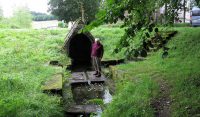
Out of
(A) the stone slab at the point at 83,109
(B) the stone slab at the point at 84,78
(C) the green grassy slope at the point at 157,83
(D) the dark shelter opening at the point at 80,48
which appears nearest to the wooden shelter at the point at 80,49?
(D) the dark shelter opening at the point at 80,48

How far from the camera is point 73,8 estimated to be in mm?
32219

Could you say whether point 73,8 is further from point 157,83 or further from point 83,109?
point 83,109

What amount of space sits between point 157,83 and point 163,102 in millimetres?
1417

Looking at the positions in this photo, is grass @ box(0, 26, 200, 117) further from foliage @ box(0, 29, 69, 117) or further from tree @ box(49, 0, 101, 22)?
tree @ box(49, 0, 101, 22)

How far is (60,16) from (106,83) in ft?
71.8

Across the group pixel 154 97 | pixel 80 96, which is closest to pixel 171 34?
pixel 80 96

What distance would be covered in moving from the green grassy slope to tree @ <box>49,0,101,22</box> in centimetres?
1873

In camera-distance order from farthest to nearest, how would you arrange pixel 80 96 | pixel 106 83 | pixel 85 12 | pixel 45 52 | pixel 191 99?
pixel 85 12 → pixel 45 52 → pixel 106 83 → pixel 80 96 → pixel 191 99

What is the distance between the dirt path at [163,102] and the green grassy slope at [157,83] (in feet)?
0.36

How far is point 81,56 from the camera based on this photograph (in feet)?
60.6

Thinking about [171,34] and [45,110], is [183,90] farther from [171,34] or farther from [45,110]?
[171,34]

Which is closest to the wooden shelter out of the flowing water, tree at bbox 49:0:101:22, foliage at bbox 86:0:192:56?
the flowing water

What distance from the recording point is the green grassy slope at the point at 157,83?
7777 mm

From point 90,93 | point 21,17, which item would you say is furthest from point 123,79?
point 21,17
